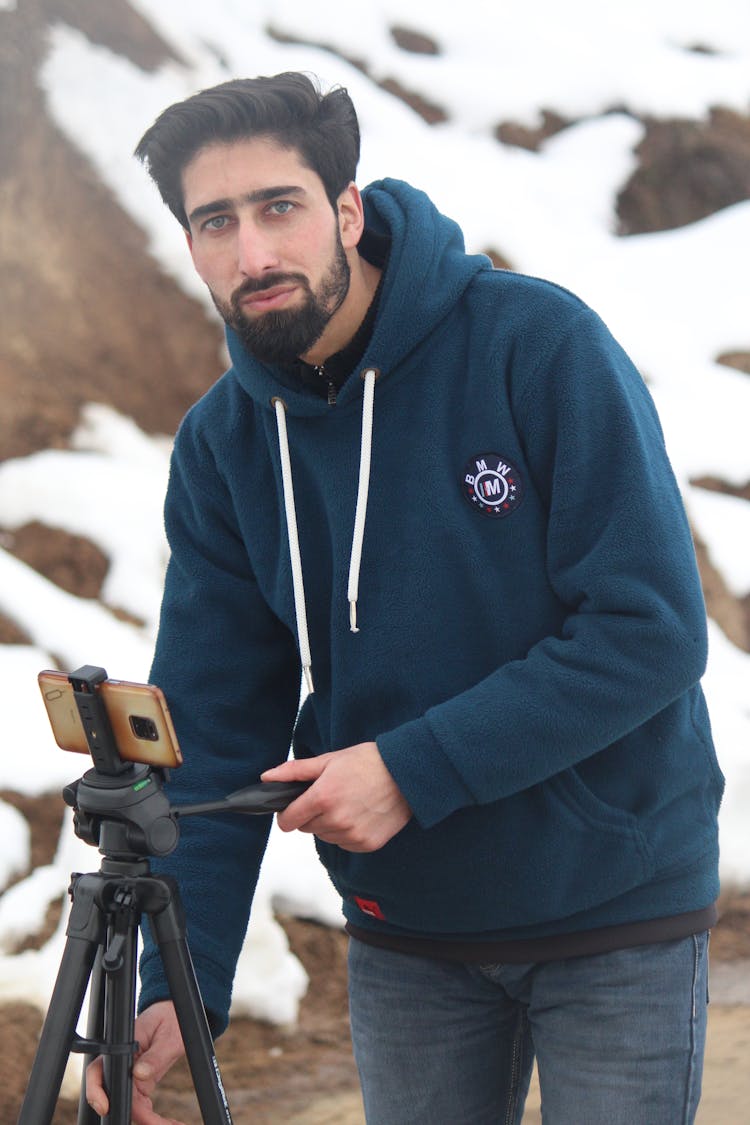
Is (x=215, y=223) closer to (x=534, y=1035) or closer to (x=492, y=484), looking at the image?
(x=492, y=484)

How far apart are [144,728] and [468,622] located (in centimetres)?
57

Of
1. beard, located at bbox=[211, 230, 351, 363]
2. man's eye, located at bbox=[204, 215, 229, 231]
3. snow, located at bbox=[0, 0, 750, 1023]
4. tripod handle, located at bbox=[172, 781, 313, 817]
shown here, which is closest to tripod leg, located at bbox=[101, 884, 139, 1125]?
tripod handle, located at bbox=[172, 781, 313, 817]

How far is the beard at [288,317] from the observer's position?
204cm

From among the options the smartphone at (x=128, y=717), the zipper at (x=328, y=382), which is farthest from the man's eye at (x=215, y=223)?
the smartphone at (x=128, y=717)

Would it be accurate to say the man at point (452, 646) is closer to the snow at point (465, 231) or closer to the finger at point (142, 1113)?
the finger at point (142, 1113)

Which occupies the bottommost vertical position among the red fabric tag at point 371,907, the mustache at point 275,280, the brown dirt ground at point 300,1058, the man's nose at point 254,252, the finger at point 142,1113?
the brown dirt ground at point 300,1058

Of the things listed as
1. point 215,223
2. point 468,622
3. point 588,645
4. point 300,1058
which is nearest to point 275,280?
point 215,223

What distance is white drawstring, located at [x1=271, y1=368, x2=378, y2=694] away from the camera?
80.8 inches

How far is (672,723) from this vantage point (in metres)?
2.03

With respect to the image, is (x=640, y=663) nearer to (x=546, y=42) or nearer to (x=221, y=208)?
(x=221, y=208)

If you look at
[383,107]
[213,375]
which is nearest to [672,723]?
[213,375]

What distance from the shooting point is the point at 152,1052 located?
1982 millimetres

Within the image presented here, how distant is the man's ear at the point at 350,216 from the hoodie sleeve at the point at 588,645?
0.42 metres

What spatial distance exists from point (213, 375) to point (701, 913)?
5.31 m
